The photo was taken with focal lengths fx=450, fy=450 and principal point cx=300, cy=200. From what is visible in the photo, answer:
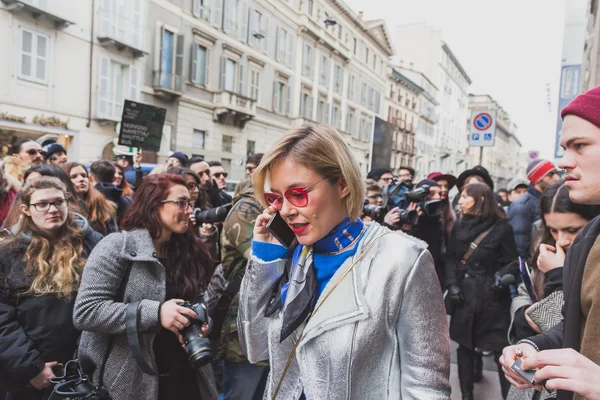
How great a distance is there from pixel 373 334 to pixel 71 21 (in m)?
16.3

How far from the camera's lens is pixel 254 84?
24.2 meters

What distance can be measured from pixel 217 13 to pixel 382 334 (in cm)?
2209

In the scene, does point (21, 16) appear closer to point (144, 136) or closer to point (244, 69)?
point (144, 136)

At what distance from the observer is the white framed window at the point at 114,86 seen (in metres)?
15.8

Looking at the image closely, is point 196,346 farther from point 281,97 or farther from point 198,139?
point 281,97

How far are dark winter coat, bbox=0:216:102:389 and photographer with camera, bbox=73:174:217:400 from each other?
0.34 metres

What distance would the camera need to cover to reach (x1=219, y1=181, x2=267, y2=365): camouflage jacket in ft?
8.35

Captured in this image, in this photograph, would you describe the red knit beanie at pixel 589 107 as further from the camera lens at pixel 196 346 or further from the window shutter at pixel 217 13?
the window shutter at pixel 217 13

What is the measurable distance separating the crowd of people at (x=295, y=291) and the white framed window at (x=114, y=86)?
13135 millimetres

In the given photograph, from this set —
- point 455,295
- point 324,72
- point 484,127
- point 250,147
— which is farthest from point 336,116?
point 455,295

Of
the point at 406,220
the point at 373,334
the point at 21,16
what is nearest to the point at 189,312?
the point at 373,334

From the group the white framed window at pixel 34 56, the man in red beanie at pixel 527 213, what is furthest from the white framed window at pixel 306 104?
the man in red beanie at pixel 527 213

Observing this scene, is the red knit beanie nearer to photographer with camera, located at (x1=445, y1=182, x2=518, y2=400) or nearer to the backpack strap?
photographer with camera, located at (x1=445, y1=182, x2=518, y2=400)

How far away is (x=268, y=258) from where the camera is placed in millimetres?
1734
